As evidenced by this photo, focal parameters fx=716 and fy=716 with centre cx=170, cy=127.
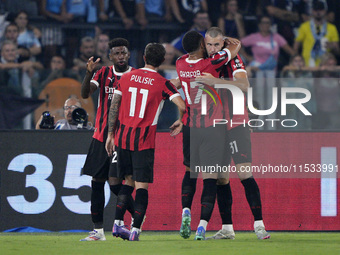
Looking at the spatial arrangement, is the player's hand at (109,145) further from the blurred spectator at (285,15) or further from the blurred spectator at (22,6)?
the blurred spectator at (285,15)

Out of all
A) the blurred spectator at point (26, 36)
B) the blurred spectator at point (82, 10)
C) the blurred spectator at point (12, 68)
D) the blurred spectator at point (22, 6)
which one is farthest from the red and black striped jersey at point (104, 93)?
the blurred spectator at point (22, 6)

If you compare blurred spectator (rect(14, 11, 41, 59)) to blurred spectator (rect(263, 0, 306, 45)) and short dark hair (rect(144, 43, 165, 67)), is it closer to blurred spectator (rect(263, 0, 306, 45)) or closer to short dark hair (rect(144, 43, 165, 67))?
blurred spectator (rect(263, 0, 306, 45))

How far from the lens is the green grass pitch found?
18.7 ft

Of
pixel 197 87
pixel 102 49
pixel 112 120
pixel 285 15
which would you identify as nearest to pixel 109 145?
pixel 112 120

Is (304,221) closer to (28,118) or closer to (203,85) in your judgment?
(203,85)

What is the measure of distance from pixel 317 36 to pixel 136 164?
6515 millimetres

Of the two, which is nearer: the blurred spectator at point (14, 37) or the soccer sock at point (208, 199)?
the soccer sock at point (208, 199)

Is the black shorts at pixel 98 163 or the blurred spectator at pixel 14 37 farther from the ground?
the blurred spectator at pixel 14 37

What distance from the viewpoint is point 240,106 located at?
278 inches

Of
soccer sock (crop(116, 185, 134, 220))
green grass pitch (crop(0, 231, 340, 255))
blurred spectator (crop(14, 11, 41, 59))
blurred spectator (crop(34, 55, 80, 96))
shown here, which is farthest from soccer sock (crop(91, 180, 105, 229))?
blurred spectator (crop(14, 11, 41, 59))

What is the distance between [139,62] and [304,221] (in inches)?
159

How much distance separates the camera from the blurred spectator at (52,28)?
11.7 metres

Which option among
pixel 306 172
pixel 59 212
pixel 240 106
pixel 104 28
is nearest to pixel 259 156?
pixel 306 172

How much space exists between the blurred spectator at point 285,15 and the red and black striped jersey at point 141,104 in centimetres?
598
